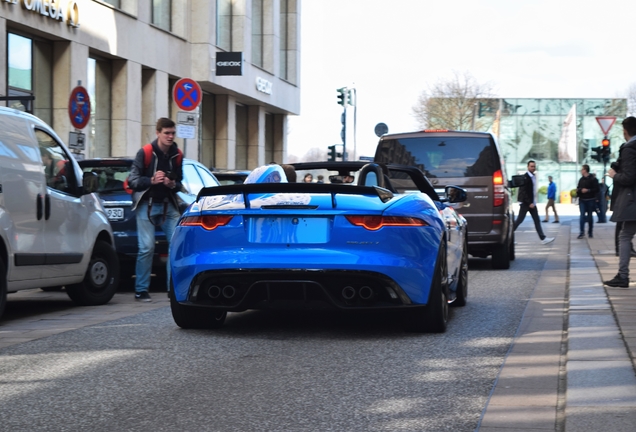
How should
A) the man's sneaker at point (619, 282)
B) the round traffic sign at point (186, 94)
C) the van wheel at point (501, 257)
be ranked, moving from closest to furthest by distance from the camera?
1. the man's sneaker at point (619, 282)
2. the van wheel at point (501, 257)
3. the round traffic sign at point (186, 94)

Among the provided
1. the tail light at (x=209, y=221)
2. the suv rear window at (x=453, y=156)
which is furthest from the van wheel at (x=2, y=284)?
the suv rear window at (x=453, y=156)

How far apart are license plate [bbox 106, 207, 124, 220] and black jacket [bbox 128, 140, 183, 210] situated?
1.19 m

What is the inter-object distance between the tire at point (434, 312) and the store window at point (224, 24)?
28251 mm

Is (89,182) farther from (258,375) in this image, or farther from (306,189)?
(258,375)

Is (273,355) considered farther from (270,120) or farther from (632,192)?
(270,120)

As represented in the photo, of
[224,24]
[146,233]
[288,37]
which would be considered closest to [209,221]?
[146,233]

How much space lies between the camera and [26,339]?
7.62 meters

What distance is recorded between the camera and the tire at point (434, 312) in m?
7.48

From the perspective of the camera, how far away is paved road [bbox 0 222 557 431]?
483 cm

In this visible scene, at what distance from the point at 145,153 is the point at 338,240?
4.03 metres

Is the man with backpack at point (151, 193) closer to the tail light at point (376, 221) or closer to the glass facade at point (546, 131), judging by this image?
the tail light at point (376, 221)

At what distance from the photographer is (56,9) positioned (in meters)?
22.5

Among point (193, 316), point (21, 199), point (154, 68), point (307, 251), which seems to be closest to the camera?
point (307, 251)

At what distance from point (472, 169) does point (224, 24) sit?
22.8 m
